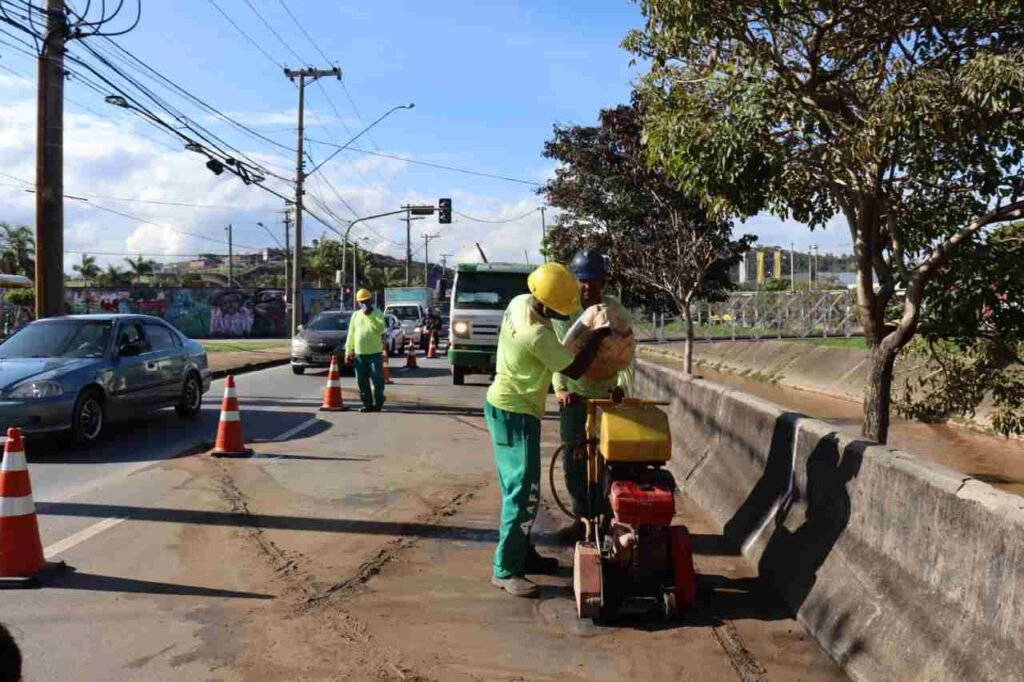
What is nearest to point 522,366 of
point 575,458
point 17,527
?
point 575,458

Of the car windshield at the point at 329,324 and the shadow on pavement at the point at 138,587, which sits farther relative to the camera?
the car windshield at the point at 329,324

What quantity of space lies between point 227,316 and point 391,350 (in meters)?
31.8

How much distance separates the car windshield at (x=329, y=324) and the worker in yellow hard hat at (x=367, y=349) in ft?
25.7

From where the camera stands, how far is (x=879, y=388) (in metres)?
7.25

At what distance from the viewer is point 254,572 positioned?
555 centimetres

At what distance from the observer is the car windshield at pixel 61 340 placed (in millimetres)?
10578

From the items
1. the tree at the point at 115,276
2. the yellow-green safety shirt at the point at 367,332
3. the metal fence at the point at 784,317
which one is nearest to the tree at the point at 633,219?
the yellow-green safety shirt at the point at 367,332

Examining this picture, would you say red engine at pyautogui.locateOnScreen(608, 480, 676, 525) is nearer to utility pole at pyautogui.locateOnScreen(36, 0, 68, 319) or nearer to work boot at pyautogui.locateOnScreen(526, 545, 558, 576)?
work boot at pyautogui.locateOnScreen(526, 545, 558, 576)

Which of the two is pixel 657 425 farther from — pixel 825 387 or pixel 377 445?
pixel 825 387

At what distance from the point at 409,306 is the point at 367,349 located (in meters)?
24.5

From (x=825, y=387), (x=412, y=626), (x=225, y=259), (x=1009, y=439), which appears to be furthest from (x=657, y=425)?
(x=225, y=259)

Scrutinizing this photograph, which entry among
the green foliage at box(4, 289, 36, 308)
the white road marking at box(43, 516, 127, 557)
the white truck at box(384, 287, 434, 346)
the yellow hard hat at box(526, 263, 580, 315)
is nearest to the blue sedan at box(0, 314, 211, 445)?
the white road marking at box(43, 516, 127, 557)

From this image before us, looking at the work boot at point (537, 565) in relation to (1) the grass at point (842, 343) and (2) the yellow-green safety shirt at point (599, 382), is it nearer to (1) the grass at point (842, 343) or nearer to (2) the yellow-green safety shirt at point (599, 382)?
(2) the yellow-green safety shirt at point (599, 382)

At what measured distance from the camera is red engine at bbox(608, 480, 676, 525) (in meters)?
4.59
